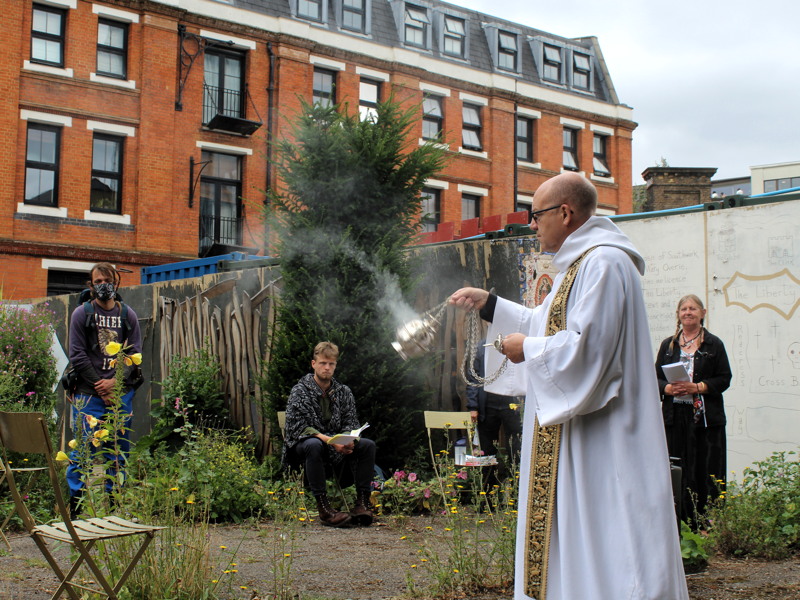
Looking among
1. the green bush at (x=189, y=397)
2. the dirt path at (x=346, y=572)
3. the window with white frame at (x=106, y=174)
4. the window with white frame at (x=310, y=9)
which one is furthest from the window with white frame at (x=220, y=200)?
the dirt path at (x=346, y=572)

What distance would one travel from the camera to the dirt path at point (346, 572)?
4.86 metres

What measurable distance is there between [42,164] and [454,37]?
14117 millimetres

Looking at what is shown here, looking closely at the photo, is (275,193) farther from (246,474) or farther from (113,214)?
(113,214)

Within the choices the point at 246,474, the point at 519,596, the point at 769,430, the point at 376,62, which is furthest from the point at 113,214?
the point at 519,596

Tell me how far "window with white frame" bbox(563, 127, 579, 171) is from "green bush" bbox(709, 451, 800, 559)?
25973 millimetres

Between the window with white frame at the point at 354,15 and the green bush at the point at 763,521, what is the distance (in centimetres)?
2303

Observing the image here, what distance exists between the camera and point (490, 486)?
8.69 m

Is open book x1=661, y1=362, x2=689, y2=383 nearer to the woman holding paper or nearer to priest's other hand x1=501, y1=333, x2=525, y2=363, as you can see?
the woman holding paper

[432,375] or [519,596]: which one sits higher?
[432,375]

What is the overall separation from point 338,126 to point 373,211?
918 millimetres

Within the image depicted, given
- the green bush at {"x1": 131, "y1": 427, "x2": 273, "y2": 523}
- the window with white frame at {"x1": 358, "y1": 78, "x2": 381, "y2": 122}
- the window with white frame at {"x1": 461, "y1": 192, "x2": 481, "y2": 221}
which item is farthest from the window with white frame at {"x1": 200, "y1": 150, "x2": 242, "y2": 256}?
the green bush at {"x1": 131, "y1": 427, "x2": 273, "y2": 523}

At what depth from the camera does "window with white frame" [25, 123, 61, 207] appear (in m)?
21.8

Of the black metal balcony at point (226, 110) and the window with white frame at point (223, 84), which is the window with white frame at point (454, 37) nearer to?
the window with white frame at point (223, 84)

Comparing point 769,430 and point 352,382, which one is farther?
point 352,382
